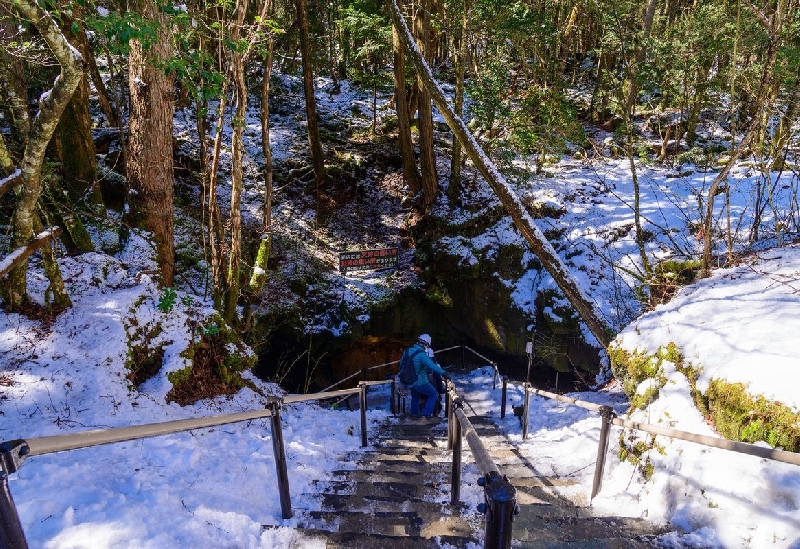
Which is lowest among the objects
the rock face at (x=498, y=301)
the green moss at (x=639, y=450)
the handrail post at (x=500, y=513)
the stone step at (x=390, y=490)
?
the rock face at (x=498, y=301)

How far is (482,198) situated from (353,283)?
504 cm

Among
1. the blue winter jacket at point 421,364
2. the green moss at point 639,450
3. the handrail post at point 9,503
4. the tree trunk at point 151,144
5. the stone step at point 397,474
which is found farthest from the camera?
the blue winter jacket at point 421,364

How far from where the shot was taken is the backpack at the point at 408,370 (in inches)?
291

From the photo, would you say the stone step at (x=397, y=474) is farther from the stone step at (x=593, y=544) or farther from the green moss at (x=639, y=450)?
the green moss at (x=639, y=450)

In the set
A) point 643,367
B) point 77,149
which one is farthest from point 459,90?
point 643,367

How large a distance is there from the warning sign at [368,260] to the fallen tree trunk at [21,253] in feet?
23.7

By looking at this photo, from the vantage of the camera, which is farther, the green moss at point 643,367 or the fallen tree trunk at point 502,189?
the fallen tree trunk at point 502,189

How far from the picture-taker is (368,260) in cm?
1202

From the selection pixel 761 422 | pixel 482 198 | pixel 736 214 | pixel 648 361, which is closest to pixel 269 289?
pixel 482 198

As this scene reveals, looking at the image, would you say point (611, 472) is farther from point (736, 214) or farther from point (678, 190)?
point (678, 190)

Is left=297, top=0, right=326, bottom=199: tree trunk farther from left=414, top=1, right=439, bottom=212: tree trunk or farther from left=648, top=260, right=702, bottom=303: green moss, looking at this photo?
left=648, top=260, right=702, bottom=303: green moss

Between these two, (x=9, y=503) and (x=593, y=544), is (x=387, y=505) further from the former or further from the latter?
(x=9, y=503)

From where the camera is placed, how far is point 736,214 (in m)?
11.1

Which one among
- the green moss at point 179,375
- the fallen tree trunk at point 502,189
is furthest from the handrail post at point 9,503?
the fallen tree trunk at point 502,189
